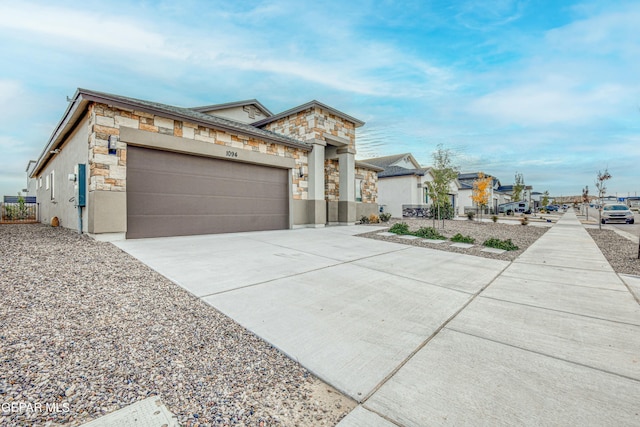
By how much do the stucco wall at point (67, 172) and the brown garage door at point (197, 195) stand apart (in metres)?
1.40

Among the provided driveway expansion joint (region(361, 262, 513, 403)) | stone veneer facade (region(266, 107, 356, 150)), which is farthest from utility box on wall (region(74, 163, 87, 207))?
driveway expansion joint (region(361, 262, 513, 403))

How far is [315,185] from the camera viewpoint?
39.5 feet

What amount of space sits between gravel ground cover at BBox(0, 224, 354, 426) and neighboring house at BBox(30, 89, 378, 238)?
449 cm

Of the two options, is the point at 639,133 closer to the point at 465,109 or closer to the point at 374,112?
the point at 465,109

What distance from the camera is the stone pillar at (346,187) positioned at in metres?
13.5

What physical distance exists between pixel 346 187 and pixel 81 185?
32.5ft

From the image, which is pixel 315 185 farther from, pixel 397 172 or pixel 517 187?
pixel 517 187

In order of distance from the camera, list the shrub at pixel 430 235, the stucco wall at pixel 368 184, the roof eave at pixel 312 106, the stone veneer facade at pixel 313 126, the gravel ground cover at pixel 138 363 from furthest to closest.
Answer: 1. the stucco wall at pixel 368 184
2. the stone veneer facade at pixel 313 126
3. the roof eave at pixel 312 106
4. the shrub at pixel 430 235
5. the gravel ground cover at pixel 138 363

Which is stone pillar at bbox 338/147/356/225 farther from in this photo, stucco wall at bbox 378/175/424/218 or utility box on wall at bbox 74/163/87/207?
utility box on wall at bbox 74/163/87/207

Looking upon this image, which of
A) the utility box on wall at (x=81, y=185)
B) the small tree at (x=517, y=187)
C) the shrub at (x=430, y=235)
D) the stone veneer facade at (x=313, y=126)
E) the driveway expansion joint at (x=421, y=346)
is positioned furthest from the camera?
the small tree at (x=517, y=187)

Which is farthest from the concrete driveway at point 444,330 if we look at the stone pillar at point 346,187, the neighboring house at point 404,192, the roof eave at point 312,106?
the neighboring house at point 404,192

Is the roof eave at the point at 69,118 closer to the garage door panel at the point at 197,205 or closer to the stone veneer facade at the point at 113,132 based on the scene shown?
the stone veneer facade at the point at 113,132

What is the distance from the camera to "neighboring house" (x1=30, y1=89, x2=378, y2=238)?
6926 millimetres

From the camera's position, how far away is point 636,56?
7.39 metres
